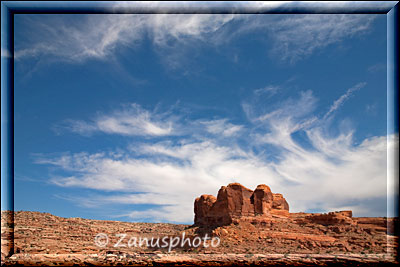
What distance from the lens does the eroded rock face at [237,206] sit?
5491 centimetres

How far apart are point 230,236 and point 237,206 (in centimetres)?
1304

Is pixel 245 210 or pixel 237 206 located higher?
pixel 237 206

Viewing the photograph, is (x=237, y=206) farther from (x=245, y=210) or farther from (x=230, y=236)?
(x=230, y=236)

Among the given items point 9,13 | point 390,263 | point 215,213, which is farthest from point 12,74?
point 215,213

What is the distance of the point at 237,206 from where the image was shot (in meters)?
55.5

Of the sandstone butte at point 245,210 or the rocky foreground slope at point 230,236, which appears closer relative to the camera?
the rocky foreground slope at point 230,236

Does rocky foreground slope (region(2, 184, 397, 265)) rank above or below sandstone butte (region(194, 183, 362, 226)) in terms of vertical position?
below

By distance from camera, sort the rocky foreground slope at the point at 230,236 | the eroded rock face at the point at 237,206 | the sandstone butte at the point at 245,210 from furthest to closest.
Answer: the eroded rock face at the point at 237,206 < the sandstone butte at the point at 245,210 < the rocky foreground slope at the point at 230,236

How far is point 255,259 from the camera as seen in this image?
758 inches

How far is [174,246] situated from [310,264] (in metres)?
25.0

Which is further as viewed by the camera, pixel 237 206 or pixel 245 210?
pixel 245 210

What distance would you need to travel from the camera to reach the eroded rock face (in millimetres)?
54906

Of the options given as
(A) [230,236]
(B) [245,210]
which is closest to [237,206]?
(B) [245,210]

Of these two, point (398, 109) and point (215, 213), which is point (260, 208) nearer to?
point (215, 213)
